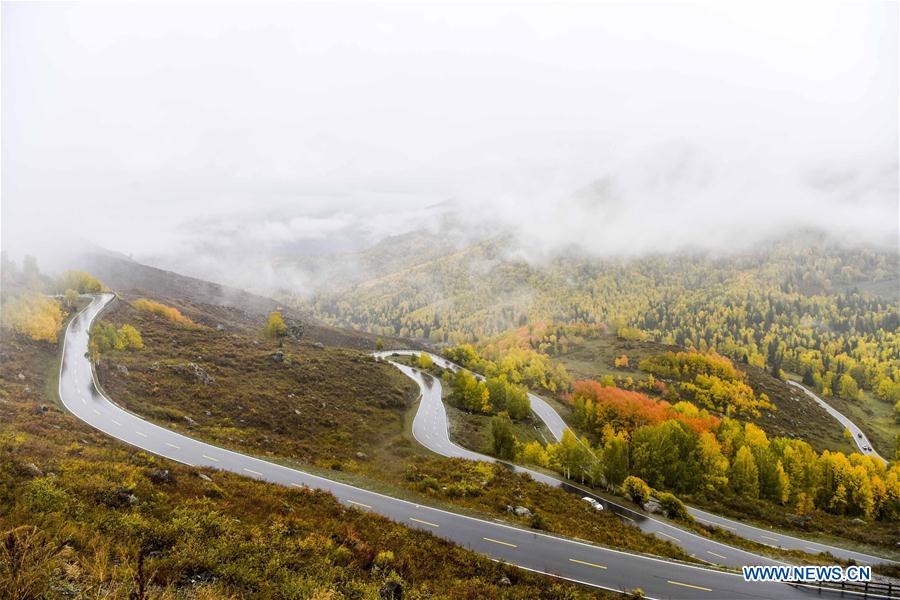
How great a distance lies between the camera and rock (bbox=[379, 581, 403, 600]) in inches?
651

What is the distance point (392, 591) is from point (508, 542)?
13.9 metres

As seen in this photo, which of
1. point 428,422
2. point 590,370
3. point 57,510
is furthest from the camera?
point 590,370

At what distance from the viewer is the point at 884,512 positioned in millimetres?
68438

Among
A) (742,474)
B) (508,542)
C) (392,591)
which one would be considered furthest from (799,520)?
(392,591)

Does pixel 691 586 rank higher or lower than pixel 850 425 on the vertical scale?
higher

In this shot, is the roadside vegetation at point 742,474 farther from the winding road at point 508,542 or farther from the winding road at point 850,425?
A: the winding road at point 850,425

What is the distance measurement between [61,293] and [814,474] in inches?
7246

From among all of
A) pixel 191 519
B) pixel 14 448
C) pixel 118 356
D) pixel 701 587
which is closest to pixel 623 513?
pixel 701 587

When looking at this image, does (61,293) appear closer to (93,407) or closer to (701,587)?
(93,407)

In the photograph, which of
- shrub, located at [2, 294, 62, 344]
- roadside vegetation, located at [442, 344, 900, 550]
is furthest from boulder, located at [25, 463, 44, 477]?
shrub, located at [2, 294, 62, 344]

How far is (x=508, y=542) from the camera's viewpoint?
2831 centimetres

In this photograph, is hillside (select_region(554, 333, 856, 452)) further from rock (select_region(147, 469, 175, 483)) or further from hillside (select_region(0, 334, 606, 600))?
rock (select_region(147, 469, 175, 483))

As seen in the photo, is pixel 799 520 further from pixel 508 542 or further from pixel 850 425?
pixel 850 425

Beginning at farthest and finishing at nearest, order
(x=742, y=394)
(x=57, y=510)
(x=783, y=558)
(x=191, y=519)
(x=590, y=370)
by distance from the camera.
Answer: (x=590, y=370) → (x=742, y=394) → (x=783, y=558) → (x=191, y=519) → (x=57, y=510)
